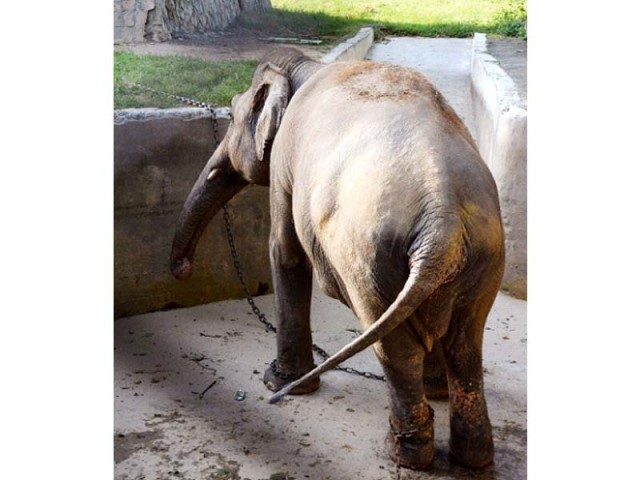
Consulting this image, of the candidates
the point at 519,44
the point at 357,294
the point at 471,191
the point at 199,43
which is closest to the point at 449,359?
the point at 357,294

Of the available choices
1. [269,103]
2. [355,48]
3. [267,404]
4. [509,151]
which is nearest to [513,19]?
[355,48]

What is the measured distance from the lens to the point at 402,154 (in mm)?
2246

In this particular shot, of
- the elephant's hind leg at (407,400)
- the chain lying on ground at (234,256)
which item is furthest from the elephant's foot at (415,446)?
the chain lying on ground at (234,256)

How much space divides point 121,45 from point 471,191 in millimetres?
Result: 1186

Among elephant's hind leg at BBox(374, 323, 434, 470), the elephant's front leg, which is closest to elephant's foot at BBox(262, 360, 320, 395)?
the elephant's front leg

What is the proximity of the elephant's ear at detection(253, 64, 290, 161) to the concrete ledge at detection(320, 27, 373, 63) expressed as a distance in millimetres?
163

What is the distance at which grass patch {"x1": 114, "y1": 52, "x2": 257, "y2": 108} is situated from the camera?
2982 mm

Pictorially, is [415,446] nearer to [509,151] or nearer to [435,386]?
[435,386]

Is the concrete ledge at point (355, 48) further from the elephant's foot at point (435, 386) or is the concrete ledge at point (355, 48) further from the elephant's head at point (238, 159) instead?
the elephant's foot at point (435, 386)

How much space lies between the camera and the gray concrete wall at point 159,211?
3340 millimetres

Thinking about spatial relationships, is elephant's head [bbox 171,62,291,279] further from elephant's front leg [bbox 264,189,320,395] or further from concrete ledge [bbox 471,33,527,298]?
concrete ledge [bbox 471,33,527,298]

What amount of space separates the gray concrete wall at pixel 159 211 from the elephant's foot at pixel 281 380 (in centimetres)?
56

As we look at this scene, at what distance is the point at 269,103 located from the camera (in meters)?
3.02
